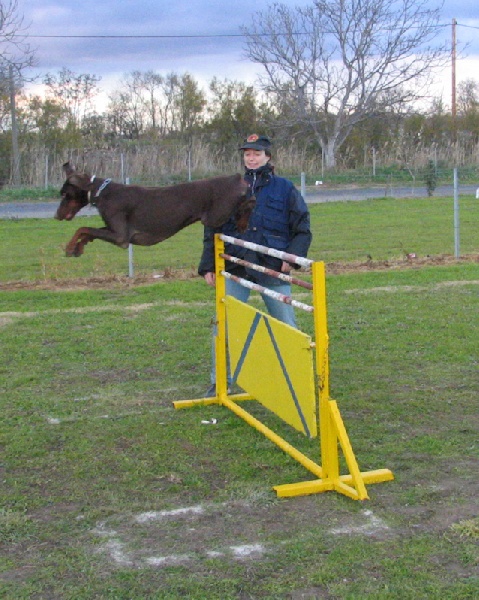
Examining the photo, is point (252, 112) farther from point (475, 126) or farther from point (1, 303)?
point (1, 303)

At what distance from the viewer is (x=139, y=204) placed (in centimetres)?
445

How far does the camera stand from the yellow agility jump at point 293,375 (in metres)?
4.63

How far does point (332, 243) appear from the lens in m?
17.0

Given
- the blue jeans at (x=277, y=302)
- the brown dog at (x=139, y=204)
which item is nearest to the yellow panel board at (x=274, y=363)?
the blue jeans at (x=277, y=302)

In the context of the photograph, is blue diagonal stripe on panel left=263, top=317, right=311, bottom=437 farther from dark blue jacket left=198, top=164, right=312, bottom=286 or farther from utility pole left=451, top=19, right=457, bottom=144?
utility pole left=451, top=19, right=457, bottom=144

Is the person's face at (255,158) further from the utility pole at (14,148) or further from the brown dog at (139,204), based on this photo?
the utility pole at (14,148)

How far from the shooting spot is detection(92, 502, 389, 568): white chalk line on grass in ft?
12.8

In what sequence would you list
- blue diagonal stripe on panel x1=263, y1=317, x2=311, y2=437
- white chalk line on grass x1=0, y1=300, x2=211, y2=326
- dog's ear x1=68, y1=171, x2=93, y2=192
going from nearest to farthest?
dog's ear x1=68, y1=171, x2=93, y2=192 → blue diagonal stripe on panel x1=263, y1=317, x2=311, y2=437 → white chalk line on grass x1=0, y1=300, x2=211, y2=326

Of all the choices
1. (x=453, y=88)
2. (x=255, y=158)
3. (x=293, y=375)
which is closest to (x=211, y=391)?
(x=293, y=375)

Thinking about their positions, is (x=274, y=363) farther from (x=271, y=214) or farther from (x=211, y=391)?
(x=211, y=391)

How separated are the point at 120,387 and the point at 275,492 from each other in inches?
106

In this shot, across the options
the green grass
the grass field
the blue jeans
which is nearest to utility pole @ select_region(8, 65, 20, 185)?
the green grass

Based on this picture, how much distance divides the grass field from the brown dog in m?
1.50

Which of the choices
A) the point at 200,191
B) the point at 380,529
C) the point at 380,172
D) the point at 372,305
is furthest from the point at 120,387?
the point at 380,172
